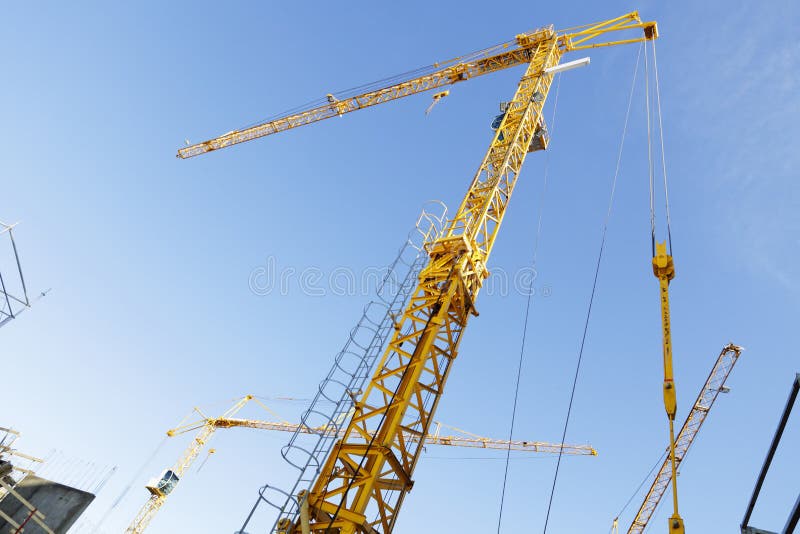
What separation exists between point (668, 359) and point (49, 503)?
39.4ft

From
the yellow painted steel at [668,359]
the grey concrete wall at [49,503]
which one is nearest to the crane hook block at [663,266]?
the yellow painted steel at [668,359]

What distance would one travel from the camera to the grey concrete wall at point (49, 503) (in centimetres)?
960

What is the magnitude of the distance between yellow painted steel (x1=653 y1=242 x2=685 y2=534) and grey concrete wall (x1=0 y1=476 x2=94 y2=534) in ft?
34.2

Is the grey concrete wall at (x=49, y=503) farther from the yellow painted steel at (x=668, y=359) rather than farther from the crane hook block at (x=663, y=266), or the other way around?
the crane hook block at (x=663, y=266)

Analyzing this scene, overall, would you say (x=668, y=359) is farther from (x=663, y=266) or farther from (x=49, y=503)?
(x=49, y=503)

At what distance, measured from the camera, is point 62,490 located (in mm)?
10086

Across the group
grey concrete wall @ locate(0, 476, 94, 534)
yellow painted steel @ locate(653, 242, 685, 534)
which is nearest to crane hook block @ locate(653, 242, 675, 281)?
yellow painted steel @ locate(653, 242, 685, 534)

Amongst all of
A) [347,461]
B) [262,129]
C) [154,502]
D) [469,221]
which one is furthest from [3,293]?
[154,502]

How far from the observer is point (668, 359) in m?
8.91

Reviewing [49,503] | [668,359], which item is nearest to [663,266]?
[668,359]

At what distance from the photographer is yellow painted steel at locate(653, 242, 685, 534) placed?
6987 mm

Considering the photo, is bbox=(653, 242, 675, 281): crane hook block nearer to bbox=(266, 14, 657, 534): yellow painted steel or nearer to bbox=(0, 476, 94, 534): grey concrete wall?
bbox=(266, 14, 657, 534): yellow painted steel

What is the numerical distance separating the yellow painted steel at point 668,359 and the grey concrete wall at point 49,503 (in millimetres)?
10417

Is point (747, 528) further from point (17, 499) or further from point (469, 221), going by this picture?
point (17, 499)
